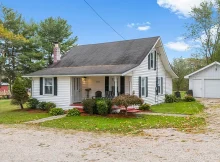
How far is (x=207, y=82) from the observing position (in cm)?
2505

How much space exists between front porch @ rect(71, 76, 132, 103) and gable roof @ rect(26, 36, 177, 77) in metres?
1.02

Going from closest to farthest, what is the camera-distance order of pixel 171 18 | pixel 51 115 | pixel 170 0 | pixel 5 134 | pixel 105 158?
pixel 105 158
pixel 5 134
pixel 51 115
pixel 170 0
pixel 171 18

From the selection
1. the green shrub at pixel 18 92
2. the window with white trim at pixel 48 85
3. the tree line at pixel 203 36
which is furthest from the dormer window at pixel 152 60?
the tree line at pixel 203 36

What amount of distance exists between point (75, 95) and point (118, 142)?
11051 mm

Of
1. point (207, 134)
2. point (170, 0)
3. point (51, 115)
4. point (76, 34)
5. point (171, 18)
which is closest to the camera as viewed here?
point (207, 134)

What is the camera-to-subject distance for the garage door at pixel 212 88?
24.5 meters

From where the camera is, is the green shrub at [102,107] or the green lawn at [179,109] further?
the green lawn at [179,109]

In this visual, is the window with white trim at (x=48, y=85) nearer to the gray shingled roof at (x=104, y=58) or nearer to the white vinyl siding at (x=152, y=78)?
the gray shingled roof at (x=104, y=58)

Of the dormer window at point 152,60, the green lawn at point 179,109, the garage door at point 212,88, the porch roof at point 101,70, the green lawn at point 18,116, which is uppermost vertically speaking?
the dormer window at point 152,60

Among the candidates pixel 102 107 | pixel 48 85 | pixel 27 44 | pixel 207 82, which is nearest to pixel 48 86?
pixel 48 85

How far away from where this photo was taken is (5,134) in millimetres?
9109

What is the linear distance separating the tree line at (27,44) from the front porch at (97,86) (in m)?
15.0

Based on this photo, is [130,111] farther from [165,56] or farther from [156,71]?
[165,56]

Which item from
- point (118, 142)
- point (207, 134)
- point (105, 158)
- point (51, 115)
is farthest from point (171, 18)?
point (105, 158)
